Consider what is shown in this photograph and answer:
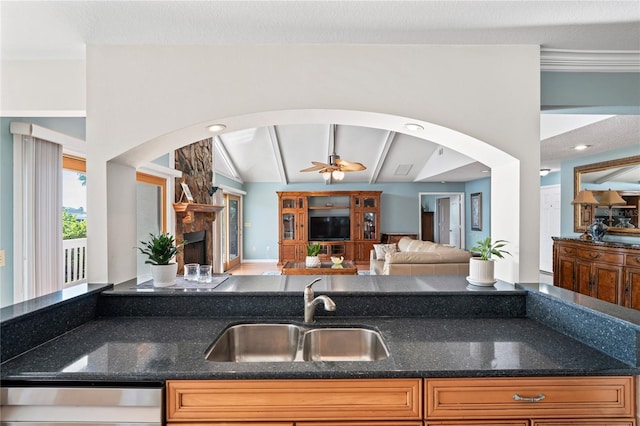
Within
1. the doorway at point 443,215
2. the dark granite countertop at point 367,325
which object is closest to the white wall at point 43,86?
the dark granite countertop at point 367,325

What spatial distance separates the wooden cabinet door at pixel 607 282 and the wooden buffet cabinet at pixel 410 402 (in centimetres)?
307

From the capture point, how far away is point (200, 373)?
1.14 m

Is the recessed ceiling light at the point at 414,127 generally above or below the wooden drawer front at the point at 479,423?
above

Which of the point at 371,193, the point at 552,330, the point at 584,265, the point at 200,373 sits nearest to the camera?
the point at 200,373

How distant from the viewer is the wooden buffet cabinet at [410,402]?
1.16m

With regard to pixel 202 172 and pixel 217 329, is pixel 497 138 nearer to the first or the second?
pixel 217 329

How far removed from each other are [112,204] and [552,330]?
2422 millimetres

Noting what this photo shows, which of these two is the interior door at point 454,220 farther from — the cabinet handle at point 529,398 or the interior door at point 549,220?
the cabinet handle at point 529,398

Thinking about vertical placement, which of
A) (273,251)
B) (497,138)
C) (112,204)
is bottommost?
(273,251)

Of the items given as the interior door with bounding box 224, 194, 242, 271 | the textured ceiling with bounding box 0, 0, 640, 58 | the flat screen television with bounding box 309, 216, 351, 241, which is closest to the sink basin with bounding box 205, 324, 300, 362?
the textured ceiling with bounding box 0, 0, 640, 58

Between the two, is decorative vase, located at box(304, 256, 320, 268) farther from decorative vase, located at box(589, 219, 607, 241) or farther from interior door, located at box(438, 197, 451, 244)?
interior door, located at box(438, 197, 451, 244)

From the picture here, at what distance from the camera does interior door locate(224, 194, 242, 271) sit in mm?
7352

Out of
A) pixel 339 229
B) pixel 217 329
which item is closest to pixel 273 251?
pixel 339 229

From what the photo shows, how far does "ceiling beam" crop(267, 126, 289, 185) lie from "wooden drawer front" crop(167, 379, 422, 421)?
5.25 metres
